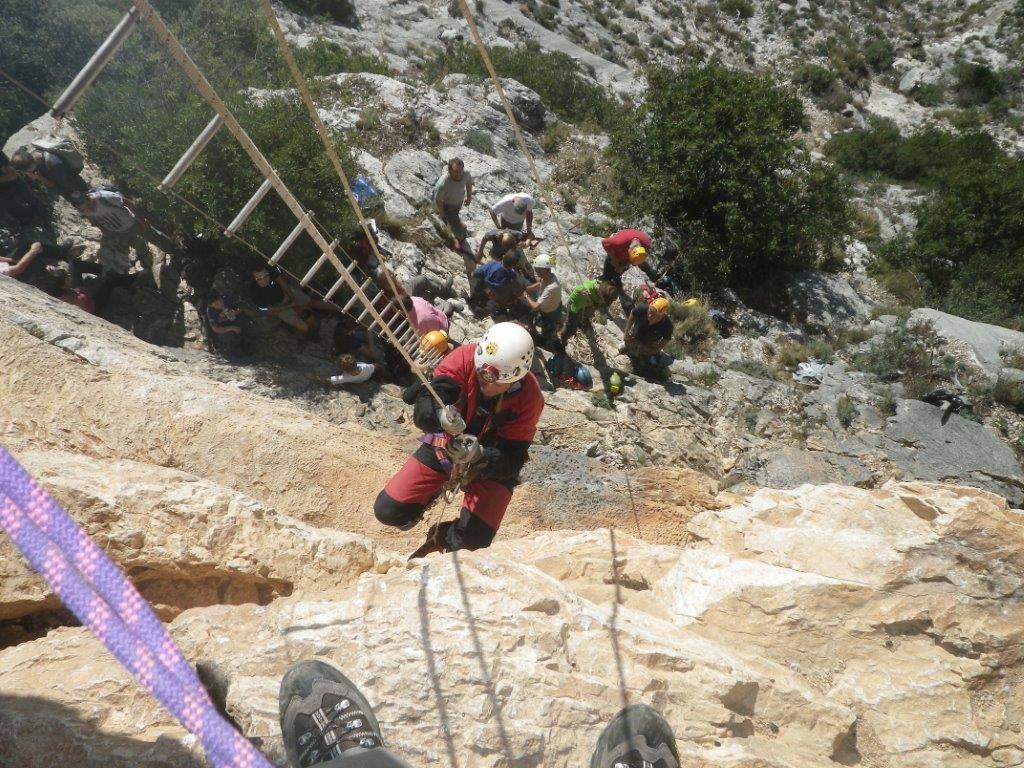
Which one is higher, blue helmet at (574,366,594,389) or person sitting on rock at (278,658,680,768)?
blue helmet at (574,366,594,389)

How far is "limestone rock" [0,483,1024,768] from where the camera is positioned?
8.42 feet

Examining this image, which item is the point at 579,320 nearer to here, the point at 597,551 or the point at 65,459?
the point at 597,551

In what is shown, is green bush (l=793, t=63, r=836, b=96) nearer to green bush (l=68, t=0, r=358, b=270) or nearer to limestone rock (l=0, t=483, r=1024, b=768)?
green bush (l=68, t=0, r=358, b=270)

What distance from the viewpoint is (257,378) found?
7.02m

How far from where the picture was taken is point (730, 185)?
12.5 m

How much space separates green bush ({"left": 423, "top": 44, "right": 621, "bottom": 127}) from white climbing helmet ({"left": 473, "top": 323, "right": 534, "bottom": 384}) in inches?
622

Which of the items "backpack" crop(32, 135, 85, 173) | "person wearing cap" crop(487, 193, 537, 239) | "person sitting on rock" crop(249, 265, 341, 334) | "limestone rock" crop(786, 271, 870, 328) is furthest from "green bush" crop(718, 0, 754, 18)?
"backpack" crop(32, 135, 85, 173)

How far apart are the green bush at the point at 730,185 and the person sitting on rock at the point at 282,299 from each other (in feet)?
26.3

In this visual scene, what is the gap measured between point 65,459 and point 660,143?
13.1m

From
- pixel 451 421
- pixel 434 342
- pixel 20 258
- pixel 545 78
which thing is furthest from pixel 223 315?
pixel 545 78

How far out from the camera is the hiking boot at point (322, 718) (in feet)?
7.73

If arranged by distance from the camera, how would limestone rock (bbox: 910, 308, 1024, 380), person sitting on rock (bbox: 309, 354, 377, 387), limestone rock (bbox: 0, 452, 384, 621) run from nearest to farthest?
limestone rock (bbox: 0, 452, 384, 621) < person sitting on rock (bbox: 309, 354, 377, 387) < limestone rock (bbox: 910, 308, 1024, 380)

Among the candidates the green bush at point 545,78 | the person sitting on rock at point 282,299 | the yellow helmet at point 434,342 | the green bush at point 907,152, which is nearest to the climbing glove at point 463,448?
the yellow helmet at point 434,342

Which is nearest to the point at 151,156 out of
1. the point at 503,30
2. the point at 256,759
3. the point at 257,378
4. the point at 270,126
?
the point at 270,126
